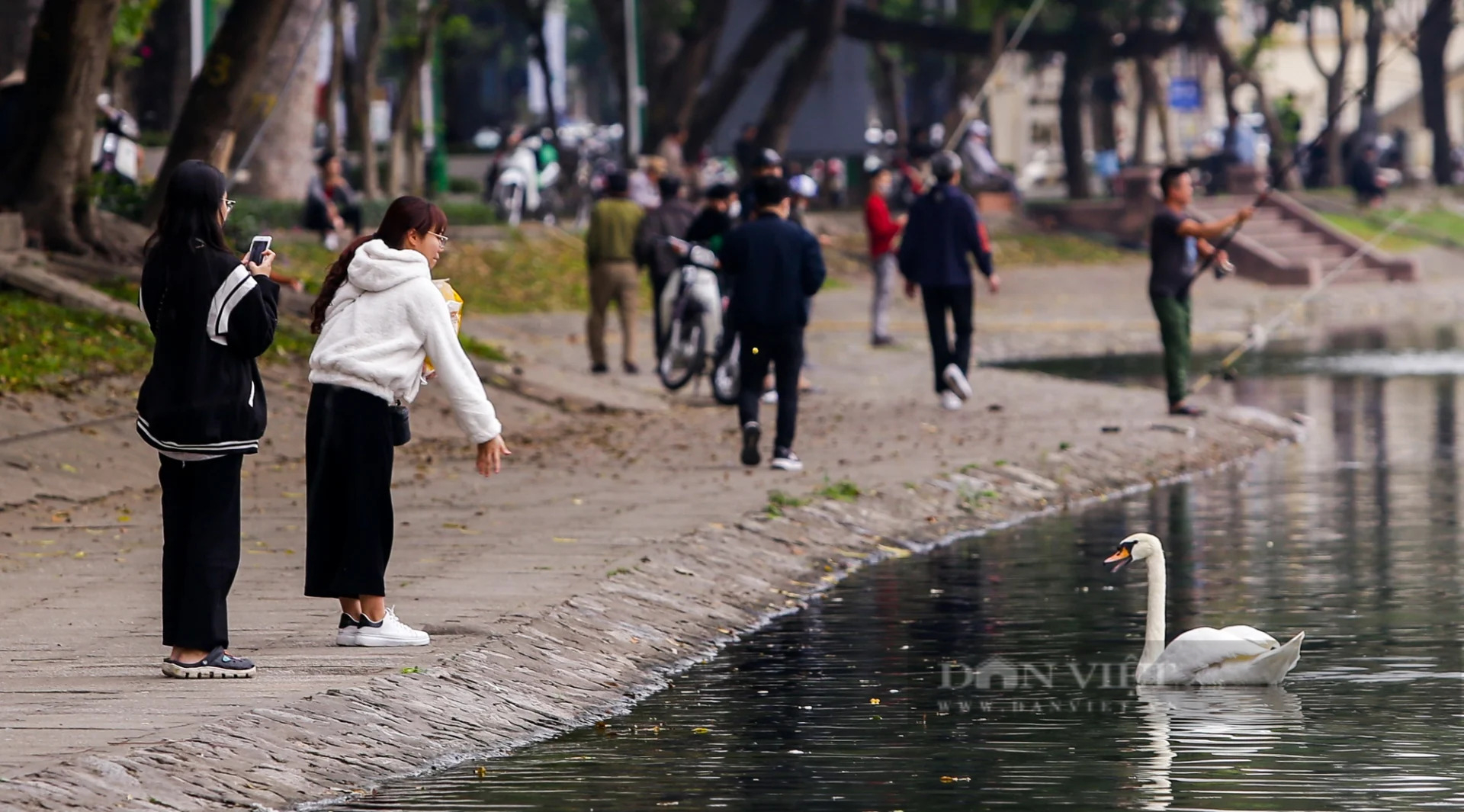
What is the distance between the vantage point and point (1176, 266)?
56.7 feet

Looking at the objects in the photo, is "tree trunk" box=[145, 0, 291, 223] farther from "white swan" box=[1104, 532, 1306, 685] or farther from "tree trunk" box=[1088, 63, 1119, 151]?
"tree trunk" box=[1088, 63, 1119, 151]

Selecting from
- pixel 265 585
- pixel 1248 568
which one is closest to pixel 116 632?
pixel 265 585

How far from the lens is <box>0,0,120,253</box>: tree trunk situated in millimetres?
17609

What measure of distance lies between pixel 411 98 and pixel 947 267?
17143 mm

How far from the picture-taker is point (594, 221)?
68.1 feet

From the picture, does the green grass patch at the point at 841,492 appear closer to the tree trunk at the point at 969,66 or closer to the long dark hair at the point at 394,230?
the long dark hair at the point at 394,230

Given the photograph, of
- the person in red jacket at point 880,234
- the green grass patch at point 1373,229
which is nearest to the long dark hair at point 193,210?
the person in red jacket at point 880,234

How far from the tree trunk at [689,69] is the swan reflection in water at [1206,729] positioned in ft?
96.6

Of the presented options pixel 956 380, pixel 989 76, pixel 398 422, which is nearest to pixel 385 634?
pixel 398 422

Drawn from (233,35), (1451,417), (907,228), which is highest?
(233,35)

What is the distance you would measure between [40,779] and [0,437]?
304 inches

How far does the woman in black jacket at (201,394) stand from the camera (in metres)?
8.02

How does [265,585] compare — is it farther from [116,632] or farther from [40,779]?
[40,779]

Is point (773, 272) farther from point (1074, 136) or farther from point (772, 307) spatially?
point (1074, 136)
